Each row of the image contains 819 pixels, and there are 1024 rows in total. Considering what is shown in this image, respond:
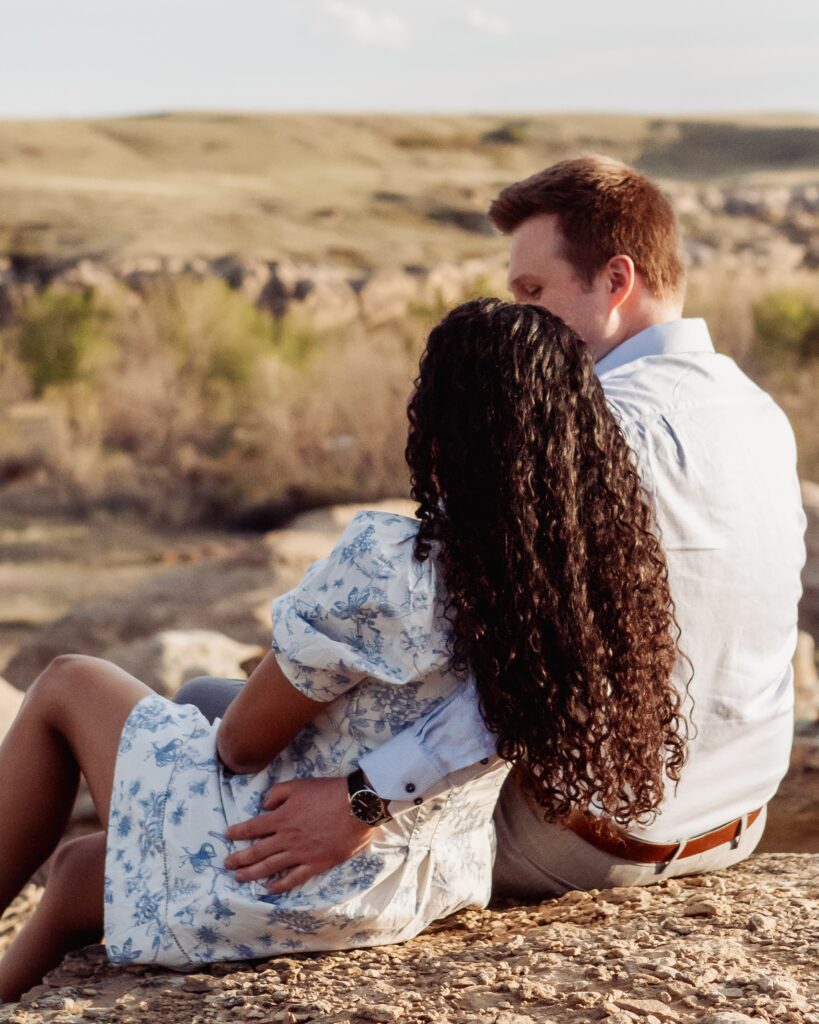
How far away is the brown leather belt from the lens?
2562mm

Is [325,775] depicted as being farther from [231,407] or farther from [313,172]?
[313,172]

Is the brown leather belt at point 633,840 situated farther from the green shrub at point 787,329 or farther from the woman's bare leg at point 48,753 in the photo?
the green shrub at point 787,329

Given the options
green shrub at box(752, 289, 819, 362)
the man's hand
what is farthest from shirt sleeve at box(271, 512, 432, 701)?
green shrub at box(752, 289, 819, 362)

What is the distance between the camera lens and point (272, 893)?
7.45 feet

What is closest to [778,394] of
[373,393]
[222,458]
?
[373,393]

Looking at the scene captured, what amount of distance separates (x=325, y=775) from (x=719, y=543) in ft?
2.74

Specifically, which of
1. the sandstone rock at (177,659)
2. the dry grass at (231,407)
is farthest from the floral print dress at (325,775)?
the dry grass at (231,407)

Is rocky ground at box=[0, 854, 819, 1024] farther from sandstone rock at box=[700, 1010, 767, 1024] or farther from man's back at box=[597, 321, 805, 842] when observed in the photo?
man's back at box=[597, 321, 805, 842]

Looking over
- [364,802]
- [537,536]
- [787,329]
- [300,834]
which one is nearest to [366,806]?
[364,802]

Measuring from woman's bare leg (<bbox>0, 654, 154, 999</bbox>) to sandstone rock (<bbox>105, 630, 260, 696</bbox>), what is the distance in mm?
2569

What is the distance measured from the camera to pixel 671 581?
7.89 feet

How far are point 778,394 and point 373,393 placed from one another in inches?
167

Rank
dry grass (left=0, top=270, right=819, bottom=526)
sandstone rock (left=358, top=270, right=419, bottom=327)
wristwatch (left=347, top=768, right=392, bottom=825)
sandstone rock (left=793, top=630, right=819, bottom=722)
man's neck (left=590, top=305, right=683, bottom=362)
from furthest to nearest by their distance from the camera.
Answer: sandstone rock (left=358, top=270, right=419, bottom=327), dry grass (left=0, top=270, right=819, bottom=526), sandstone rock (left=793, top=630, right=819, bottom=722), man's neck (left=590, top=305, right=683, bottom=362), wristwatch (left=347, top=768, right=392, bottom=825)

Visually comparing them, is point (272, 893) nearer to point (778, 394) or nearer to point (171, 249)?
point (778, 394)
